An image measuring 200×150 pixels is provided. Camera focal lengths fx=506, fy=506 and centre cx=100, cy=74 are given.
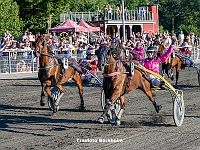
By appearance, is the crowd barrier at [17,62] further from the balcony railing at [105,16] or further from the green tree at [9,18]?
the balcony railing at [105,16]

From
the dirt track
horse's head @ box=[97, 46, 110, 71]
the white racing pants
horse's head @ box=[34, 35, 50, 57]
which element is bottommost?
the dirt track

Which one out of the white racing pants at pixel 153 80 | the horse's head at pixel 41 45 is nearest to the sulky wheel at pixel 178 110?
the white racing pants at pixel 153 80

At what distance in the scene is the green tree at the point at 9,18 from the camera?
3456 centimetres

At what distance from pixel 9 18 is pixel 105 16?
9.94 m

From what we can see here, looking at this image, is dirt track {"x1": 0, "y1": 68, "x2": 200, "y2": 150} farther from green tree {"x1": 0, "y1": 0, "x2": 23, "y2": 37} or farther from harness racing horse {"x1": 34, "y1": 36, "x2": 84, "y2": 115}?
green tree {"x1": 0, "y1": 0, "x2": 23, "y2": 37}

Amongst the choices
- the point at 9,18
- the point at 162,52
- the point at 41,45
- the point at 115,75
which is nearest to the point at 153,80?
the point at 115,75

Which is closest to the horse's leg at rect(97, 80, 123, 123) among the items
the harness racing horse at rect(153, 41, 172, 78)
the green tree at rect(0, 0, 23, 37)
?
the harness racing horse at rect(153, 41, 172, 78)

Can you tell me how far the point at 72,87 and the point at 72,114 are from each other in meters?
7.07

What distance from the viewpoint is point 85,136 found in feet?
30.8

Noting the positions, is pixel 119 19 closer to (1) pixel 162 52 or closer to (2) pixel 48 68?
(1) pixel 162 52

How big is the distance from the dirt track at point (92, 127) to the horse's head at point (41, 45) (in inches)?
60.6

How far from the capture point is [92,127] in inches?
407

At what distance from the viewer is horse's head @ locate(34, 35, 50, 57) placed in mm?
11820

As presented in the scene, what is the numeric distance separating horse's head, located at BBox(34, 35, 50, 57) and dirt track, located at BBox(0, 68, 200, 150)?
154 cm
